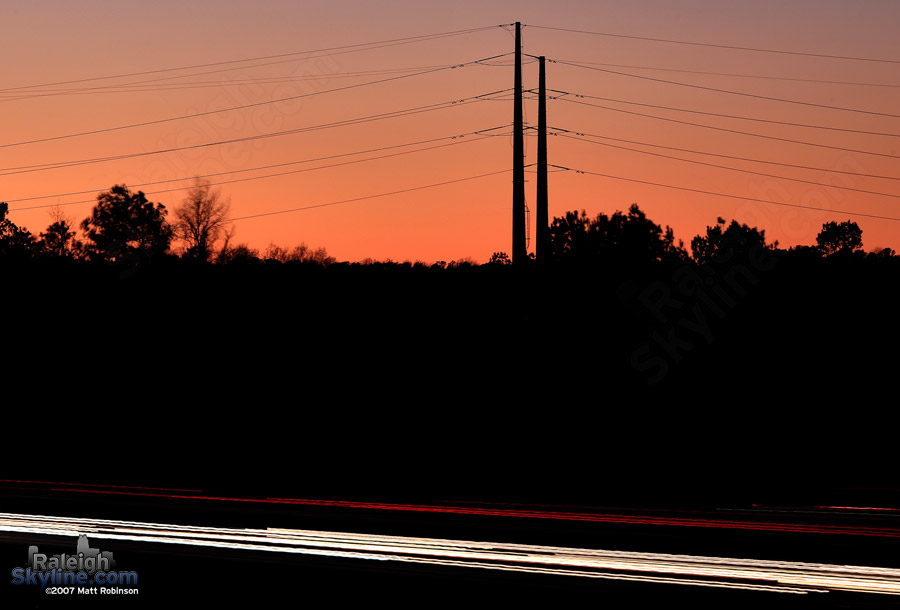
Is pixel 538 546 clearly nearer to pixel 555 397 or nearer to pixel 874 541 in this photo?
pixel 874 541

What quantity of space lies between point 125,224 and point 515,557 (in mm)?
99777

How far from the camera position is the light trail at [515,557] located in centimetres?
729

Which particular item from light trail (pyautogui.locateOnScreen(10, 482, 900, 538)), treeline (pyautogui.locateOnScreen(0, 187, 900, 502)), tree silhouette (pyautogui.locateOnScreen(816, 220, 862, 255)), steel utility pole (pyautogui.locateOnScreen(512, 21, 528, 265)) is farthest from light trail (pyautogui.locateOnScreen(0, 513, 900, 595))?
tree silhouette (pyautogui.locateOnScreen(816, 220, 862, 255))

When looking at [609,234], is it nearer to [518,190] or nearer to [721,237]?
[721,237]

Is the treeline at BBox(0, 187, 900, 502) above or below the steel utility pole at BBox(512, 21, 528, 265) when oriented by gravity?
below

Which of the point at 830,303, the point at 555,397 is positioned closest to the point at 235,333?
the point at 555,397

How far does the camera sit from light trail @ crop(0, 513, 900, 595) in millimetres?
7285

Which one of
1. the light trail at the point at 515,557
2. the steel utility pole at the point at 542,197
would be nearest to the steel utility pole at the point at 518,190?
the steel utility pole at the point at 542,197

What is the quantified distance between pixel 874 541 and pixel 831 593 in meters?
3.04

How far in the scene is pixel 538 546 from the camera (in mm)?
9016

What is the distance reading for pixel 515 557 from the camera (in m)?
8.32

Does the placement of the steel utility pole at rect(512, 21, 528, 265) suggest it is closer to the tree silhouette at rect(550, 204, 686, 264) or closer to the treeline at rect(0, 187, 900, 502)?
the treeline at rect(0, 187, 900, 502)

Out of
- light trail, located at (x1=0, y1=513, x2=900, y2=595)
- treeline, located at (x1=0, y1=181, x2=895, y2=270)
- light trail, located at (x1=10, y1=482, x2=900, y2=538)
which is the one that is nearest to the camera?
light trail, located at (x1=0, y1=513, x2=900, y2=595)

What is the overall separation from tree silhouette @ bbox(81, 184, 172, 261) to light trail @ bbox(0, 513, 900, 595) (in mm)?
91831
